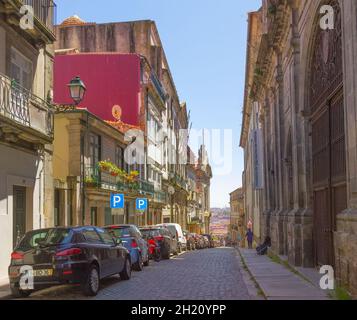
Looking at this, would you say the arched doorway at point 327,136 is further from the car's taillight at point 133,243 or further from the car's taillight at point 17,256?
the car's taillight at point 17,256

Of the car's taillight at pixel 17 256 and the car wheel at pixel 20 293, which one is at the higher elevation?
the car's taillight at pixel 17 256

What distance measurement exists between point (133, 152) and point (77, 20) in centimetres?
1664

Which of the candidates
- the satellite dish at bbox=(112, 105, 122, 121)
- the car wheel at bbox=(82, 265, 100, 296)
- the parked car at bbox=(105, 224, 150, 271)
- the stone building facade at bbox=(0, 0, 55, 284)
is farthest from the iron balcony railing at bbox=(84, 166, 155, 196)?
the car wheel at bbox=(82, 265, 100, 296)

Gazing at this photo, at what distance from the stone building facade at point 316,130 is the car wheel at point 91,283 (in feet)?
A: 16.6

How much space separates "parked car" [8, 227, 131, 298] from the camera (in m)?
12.4

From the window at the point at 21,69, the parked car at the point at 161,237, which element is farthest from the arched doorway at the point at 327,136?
the parked car at the point at 161,237

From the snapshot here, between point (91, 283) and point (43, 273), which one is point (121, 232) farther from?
point (43, 273)

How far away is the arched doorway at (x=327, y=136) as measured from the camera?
1359 centimetres

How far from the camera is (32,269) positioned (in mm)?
12430

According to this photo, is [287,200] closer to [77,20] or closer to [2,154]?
[2,154]

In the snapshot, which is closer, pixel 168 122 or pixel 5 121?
pixel 5 121

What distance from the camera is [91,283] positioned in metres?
12.9

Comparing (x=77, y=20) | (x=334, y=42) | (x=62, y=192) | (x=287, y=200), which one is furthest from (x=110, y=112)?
(x=334, y=42)

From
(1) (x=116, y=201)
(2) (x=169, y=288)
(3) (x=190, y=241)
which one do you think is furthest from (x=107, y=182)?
(2) (x=169, y=288)
